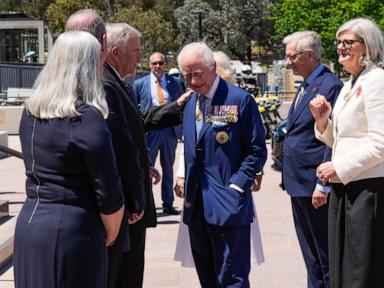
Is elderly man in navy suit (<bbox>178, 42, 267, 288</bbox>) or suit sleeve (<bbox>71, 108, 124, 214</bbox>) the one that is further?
elderly man in navy suit (<bbox>178, 42, 267, 288</bbox>)

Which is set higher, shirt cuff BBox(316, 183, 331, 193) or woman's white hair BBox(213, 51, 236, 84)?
woman's white hair BBox(213, 51, 236, 84)

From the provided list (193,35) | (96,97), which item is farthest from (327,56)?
(96,97)

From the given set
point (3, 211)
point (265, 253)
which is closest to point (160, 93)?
point (3, 211)

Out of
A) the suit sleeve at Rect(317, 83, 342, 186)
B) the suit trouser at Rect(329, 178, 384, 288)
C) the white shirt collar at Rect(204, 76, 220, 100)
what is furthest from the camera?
the suit sleeve at Rect(317, 83, 342, 186)

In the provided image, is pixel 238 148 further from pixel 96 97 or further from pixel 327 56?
pixel 327 56

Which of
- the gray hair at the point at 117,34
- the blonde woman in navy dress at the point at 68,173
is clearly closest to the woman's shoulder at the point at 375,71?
the gray hair at the point at 117,34

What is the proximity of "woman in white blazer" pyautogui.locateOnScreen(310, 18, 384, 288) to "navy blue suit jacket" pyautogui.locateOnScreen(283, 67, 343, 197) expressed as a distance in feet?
2.12

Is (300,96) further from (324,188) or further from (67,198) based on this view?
(67,198)

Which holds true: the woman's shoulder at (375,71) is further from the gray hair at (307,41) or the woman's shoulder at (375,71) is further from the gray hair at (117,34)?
the gray hair at (117,34)

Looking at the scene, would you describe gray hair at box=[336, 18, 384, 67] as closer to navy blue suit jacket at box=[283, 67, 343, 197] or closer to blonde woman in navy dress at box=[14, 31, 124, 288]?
navy blue suit jacket at box=[283, 67, 343, 197]

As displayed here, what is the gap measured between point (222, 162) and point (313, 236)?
90 centimetres

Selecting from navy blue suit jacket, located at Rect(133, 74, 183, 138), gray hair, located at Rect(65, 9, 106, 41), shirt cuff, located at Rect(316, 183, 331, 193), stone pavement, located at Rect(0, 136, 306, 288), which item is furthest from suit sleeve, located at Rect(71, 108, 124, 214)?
navy blue suit jacket, located at Rect(133, 74, 183, 138)

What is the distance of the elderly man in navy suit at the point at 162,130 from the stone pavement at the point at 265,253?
0.32 metres

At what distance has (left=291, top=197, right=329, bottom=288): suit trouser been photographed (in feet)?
17.6
